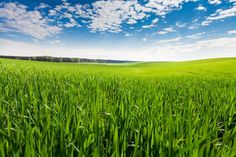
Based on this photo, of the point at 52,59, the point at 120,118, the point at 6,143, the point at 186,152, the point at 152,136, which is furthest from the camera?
the point at 52,59

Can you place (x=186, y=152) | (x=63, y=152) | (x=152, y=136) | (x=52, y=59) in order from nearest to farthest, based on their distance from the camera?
(x=63, y=152) < (x=186, y=152) < (x=152, y=136) < (x=52, y=59)

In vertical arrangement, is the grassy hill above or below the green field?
below

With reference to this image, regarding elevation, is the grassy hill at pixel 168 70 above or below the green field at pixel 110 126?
below

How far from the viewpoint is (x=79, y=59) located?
127m

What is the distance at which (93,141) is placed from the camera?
191 centimetres

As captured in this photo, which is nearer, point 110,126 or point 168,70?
point 110,126

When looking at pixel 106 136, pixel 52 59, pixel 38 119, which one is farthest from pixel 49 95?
pixel 52 59

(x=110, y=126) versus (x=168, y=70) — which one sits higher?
(x=110, y=126)

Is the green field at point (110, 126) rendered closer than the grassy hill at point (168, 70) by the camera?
Yes

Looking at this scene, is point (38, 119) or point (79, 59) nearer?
point (38, 119)

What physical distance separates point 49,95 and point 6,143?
2.38m

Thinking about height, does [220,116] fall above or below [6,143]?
below

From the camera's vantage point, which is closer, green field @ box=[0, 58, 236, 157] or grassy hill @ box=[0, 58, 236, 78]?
green field @ box=[0, 58, 236, 157]

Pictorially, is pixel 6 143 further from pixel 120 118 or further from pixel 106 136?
pixel 120 118
